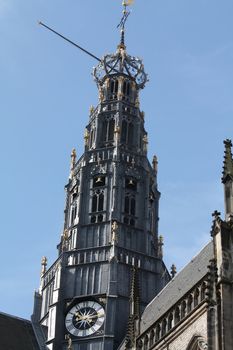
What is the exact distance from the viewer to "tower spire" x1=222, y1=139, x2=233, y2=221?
24644mm

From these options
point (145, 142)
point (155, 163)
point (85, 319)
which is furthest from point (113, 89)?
point (85, 319)

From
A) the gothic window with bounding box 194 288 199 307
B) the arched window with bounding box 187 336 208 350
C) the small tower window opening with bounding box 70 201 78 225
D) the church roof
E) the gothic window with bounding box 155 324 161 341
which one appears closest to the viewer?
the arched window with bounding box 187 336 208 350

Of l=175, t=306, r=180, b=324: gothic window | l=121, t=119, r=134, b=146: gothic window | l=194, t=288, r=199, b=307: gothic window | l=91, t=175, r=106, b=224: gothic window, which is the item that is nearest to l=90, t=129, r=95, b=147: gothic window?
l=121, t=119, r=134, b=146: gothic window

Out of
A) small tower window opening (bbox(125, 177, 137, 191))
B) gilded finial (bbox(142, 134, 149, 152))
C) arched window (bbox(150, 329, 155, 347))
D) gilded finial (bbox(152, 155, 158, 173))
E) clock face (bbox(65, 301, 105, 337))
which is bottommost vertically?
arched window (bbox(150, 329, 155, 347))

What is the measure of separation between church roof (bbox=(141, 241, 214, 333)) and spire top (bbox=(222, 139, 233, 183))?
13.6 feet

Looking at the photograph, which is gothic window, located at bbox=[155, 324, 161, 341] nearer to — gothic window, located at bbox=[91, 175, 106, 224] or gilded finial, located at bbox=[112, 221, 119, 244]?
gilded finial, located at bbox=[112, 221, 119, 244]

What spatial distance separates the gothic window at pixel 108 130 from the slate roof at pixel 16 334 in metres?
11.1

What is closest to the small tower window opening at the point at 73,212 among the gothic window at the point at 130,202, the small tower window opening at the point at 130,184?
the gothic window at the point at 130,202

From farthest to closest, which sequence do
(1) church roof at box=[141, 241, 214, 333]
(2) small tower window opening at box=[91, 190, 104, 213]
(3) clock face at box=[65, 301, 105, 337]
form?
(2) small tower window opening at box=[91, 190, 104, 213] → (3) clock face at box=[65, 301, 105, 337] → (1) church roof at box=[141, 241, 214, 333]

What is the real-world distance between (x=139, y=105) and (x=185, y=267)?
1730cm

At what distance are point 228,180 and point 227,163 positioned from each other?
68cm

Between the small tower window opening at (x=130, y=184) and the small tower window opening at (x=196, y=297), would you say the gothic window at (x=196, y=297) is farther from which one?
the small tower window opening at (x=130, y=184)

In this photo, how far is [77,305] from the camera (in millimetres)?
38125

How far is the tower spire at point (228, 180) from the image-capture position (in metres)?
24.6
